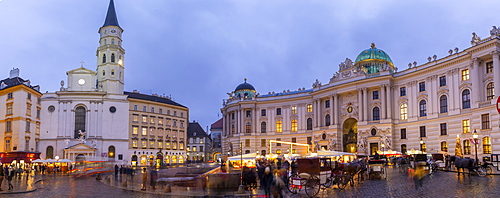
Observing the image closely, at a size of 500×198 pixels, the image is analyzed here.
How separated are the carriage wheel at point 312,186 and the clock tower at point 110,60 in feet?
241

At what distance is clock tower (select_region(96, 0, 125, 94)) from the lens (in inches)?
3452

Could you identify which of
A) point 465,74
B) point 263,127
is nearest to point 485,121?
point 465,74

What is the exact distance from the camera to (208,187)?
25.5 metres

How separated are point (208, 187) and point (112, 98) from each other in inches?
2572

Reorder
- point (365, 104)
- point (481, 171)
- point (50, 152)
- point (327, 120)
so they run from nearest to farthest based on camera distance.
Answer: point (481, 171) → point (365, 104) → point (327, 120) → point (50, 152)

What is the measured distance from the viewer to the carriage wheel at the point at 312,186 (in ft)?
68.8

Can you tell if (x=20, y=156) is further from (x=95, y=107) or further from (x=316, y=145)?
(x=316, y=145)

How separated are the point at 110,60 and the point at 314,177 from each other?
2965 inches

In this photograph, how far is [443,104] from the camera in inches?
2233

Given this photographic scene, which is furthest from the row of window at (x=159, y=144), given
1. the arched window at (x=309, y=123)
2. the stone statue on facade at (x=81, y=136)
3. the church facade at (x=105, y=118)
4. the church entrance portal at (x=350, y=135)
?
the church entrance portal at (x=350, y=135)

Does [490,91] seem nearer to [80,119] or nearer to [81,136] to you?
[81,136]

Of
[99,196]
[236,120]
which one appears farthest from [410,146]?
[99,196]

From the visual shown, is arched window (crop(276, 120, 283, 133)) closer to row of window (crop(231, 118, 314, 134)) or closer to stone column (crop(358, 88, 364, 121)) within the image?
row of window (crop(231, 118, 314, 134))

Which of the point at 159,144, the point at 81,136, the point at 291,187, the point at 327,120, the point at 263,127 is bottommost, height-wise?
the point at 291,187
